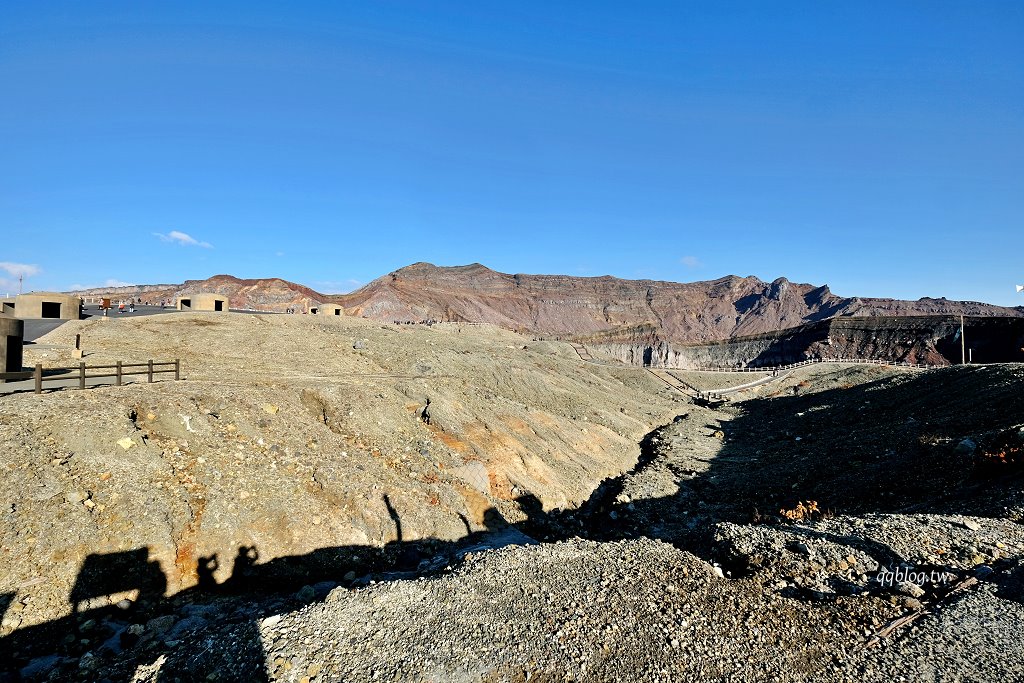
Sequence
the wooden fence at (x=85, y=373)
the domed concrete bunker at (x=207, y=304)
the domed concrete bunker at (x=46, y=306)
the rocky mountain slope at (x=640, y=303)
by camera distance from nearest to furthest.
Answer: the wooden fence at (x=85, y=373) < the domed concrete bunker at (x=46, y=306) < the domed concrete bunker at (x=207, y=304) < the rocky mountain slope at (x=640, y=303)

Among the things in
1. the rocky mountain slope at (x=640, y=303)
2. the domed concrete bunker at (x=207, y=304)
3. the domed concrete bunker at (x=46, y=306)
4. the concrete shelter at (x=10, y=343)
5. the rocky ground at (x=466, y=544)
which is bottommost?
the rocky ground at (x=466, y=544)

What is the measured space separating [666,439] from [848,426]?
10.5m

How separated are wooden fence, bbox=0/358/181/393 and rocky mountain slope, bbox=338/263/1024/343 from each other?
107949 millimetres

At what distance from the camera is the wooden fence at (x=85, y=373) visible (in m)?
14.6

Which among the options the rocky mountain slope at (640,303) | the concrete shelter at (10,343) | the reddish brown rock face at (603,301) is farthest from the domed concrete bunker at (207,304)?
the rocky mountain slope at (640,303)

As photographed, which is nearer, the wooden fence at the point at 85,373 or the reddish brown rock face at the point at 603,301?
the wooden fence at the point at 85,373

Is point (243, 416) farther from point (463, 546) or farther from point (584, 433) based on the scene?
point (584, 433)

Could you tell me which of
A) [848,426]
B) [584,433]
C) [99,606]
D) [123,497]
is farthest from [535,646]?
[848,426]

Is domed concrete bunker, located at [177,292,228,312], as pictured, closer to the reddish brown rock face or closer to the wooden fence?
the wooden fence

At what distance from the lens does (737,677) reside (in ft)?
20.9

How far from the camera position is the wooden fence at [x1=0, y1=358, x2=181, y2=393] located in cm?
1463

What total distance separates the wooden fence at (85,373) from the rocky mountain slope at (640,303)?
10795 centimetres

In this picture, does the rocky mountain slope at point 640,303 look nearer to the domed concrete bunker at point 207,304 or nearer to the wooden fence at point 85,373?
the domed concrete bunker at point 207,304

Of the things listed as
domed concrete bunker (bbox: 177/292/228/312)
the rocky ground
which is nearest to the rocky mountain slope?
→ domed concrete bunker (bbox: 177/292/228/312)
